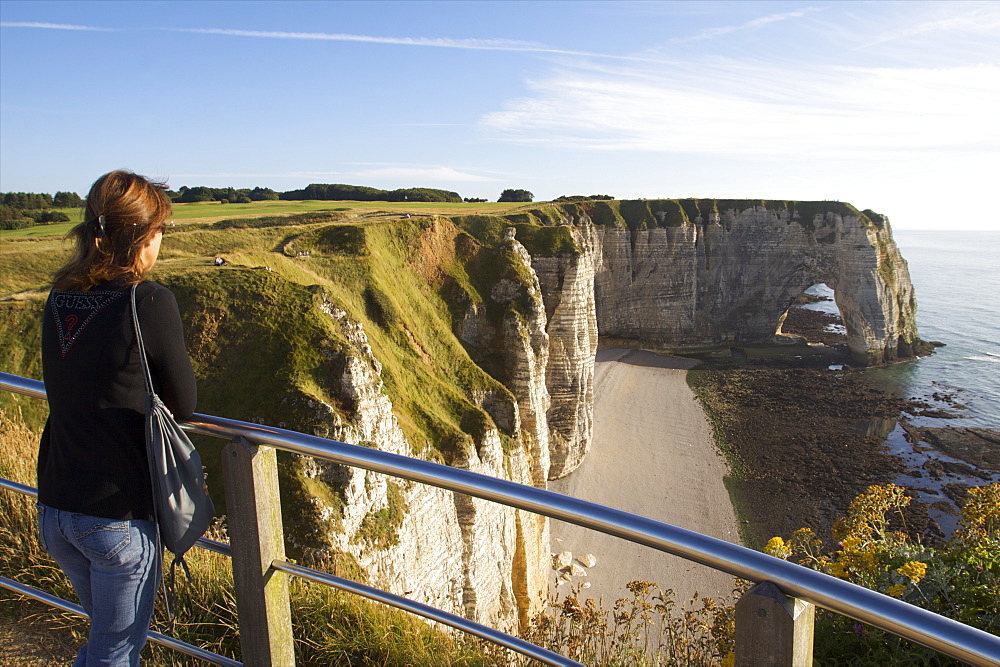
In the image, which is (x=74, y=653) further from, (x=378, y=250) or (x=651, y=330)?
(x=651, y=330)

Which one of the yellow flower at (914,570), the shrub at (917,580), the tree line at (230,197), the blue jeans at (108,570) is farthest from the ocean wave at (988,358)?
the blue jeans at (108,570)

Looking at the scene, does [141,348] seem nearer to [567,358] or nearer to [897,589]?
[897,589]

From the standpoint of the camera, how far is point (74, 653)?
4.23 m

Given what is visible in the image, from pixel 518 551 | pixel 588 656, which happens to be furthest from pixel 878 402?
pixel 588 656

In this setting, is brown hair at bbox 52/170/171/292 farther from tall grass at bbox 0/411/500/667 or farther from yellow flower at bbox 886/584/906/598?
yellow flower at bbox 886/584/906/598

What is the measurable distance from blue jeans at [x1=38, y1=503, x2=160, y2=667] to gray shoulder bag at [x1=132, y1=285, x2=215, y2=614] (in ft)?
0.40

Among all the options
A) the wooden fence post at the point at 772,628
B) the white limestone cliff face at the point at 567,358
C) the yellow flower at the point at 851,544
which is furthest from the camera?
the white limestone cliff face at the point at 567,358

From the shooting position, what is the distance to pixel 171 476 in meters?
2.71

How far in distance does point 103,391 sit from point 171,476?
48 cm

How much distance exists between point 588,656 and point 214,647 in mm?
2816

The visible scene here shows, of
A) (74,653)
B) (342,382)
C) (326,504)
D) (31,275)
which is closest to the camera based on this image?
(74,653)

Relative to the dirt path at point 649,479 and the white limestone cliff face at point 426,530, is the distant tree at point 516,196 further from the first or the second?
the white limestone cliff face at point 426,530

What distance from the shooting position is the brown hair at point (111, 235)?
9.28 feet

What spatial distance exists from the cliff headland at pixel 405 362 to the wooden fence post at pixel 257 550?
375 inches
